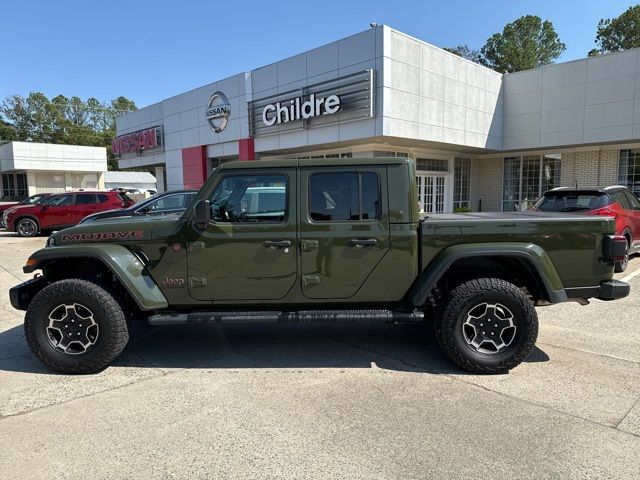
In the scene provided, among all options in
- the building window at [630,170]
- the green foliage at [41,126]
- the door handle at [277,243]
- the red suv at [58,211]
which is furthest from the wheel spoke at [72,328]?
the green foliage at [41,126]

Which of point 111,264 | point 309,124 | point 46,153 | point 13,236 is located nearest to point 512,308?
point 111,264

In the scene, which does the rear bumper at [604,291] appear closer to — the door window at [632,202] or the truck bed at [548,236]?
the truck bed at [548,236]

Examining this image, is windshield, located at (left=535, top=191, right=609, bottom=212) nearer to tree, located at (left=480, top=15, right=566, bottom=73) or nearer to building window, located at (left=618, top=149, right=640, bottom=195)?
building window, located at (left=618, top=149, right=640, bottom=195)

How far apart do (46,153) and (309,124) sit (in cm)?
2674

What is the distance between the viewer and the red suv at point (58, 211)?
58.0ft

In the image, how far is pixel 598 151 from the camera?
19.2 metres

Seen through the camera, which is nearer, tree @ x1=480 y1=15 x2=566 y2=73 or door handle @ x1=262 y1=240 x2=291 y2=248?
door handle @ x1=262 y1=240 x2=291 y2=248

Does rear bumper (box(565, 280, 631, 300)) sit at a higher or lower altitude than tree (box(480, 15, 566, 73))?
lower

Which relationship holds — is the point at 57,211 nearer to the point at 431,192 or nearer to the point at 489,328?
the point at 431,192

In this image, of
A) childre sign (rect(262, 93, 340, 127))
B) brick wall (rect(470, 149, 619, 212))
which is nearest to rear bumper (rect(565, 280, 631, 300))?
childre sign (rect(262, 93, 340, 127))

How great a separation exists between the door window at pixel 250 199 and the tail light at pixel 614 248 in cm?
296

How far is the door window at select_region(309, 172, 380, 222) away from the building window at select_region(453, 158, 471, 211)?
18620mm

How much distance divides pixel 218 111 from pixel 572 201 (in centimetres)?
1703

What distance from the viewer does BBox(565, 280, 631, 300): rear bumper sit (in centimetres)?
423
